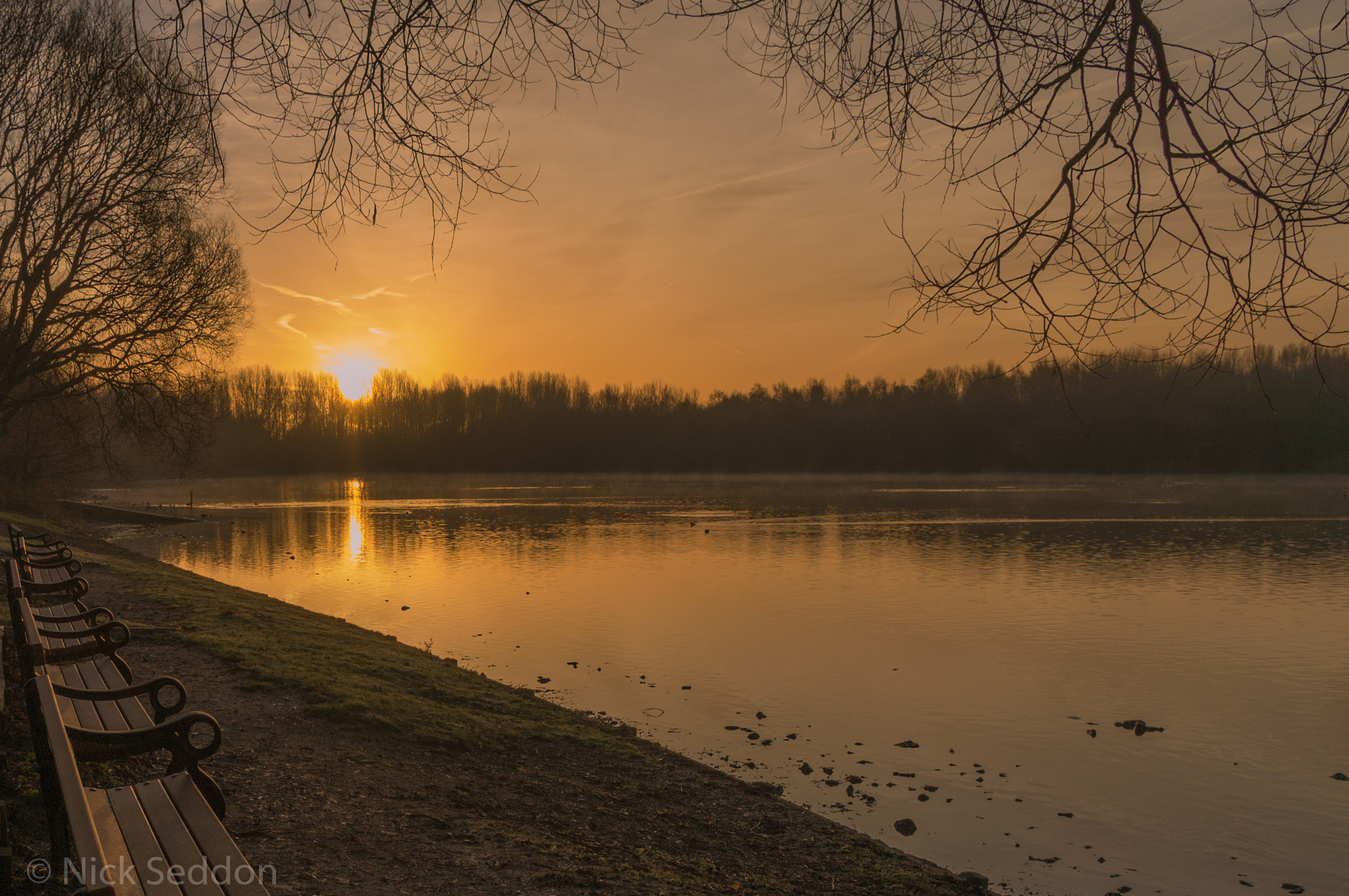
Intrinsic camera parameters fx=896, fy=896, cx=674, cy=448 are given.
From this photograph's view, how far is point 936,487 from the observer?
237 ft

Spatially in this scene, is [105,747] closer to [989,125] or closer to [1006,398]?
[989,125]

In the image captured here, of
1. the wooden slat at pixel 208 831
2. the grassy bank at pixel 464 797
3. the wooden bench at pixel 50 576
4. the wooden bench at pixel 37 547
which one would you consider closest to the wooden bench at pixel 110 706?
the wooden slat at pixel 208 831

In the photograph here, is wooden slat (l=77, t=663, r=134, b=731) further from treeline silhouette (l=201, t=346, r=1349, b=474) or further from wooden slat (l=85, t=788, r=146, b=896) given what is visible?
treeline silhouette (l=201, t=346, r=1349, b=474)

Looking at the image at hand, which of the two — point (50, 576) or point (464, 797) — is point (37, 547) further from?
point (464, 797)

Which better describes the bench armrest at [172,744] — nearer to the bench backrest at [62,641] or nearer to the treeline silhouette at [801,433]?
the bench backrest at [62,641]

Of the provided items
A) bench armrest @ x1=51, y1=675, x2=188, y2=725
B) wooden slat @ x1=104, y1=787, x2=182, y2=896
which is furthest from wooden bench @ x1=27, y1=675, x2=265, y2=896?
bench armrest @ x1=51, y1=675, x2=188, y2=725

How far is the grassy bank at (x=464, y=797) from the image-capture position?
15.6 feet

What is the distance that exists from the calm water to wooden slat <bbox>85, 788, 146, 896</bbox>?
5.48 metres

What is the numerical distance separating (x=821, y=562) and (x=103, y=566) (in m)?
17.2

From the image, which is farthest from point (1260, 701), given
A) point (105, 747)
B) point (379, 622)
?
point (379, 622)

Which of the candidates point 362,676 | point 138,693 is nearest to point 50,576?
point 362,676

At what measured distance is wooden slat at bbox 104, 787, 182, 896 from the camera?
2.78m

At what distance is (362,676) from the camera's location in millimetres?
9172

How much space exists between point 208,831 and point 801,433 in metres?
111
